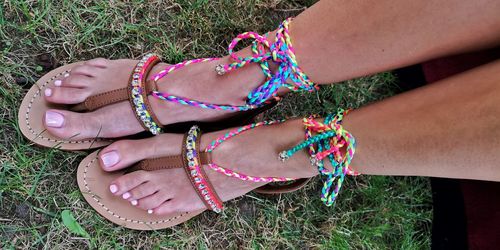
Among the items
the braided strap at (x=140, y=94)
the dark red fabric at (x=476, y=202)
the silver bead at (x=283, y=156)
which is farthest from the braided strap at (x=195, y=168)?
the dark red fabric at (x=476, y=202)

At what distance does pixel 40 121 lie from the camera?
122 cm

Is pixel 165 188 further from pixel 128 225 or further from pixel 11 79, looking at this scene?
pixel 11 79

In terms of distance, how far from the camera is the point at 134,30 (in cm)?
136

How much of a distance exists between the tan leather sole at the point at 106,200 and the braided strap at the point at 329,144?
440 mm

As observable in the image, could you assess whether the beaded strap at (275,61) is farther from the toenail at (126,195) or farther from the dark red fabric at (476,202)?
the dark red fabric at (476,202)

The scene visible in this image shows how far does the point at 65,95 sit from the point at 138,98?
19 cm

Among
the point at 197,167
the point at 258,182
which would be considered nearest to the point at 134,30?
the point at 197,167

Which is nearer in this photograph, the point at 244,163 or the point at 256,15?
the point at 244,163

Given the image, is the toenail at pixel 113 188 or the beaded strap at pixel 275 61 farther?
the toenail at pixel 113 188

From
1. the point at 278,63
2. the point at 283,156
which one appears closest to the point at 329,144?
the point at 283,156

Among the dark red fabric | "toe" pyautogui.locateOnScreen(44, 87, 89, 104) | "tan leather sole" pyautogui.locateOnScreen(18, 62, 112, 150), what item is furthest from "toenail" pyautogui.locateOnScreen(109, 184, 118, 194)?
the dark red fabric

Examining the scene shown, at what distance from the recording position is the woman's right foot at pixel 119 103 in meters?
1.18

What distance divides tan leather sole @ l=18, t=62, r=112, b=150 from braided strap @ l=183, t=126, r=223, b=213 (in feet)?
0.80

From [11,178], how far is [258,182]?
0.63m
